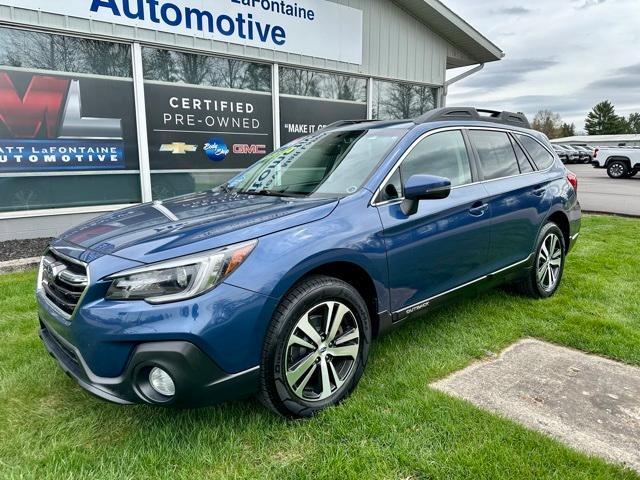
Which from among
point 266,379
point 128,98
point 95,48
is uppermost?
point 95,48

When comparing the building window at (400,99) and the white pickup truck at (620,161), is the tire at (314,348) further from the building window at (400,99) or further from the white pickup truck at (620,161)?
the white pickup truck at (620,161)

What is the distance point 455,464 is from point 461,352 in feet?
4.12

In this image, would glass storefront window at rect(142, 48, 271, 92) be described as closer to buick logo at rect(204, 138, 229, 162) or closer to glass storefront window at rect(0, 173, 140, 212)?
buick logo at rect(204, 138, 229, 162)

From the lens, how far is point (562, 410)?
258cm

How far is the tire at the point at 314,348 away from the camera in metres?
2.26

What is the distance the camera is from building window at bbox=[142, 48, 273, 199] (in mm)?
7375

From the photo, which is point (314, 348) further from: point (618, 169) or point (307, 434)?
point (618, 169)

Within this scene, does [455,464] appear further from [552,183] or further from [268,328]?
[552,183]

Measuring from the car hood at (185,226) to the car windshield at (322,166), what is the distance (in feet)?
0.72

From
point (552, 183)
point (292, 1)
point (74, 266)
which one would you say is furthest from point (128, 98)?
point (552, 183)

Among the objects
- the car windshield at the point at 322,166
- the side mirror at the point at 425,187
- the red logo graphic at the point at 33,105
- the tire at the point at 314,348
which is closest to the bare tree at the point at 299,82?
the red logo graphic at the point at 33,105

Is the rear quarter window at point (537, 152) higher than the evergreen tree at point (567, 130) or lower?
lower

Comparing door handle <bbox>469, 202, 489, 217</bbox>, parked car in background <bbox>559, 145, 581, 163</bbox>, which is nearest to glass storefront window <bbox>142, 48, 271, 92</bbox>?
door handle <bbox>469, 202, 489, 217</bbox>

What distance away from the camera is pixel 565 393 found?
109 inches
